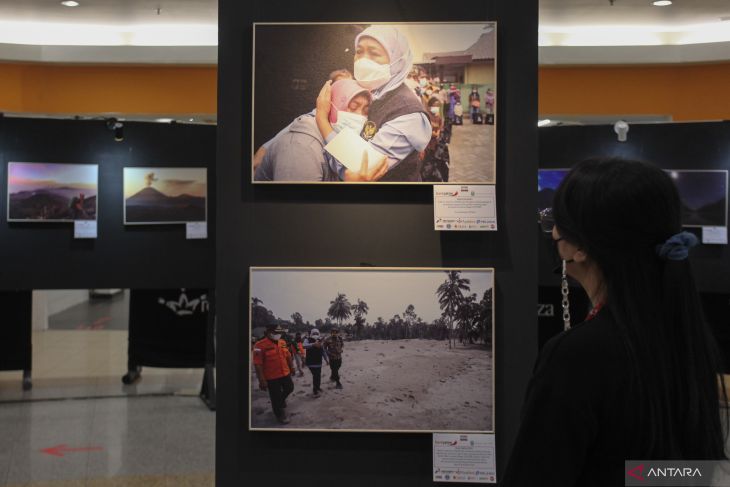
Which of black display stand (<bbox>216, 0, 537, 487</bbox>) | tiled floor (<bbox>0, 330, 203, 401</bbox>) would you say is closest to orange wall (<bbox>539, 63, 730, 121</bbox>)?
tiled floor (<bbox>0, 330, 203, 401</bbox>)

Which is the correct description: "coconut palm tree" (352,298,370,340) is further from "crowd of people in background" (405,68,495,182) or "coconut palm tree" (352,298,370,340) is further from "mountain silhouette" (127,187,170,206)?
"mountain silhouette" (127,187,170,206)

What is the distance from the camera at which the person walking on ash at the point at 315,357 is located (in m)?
2.44

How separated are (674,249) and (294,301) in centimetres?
153

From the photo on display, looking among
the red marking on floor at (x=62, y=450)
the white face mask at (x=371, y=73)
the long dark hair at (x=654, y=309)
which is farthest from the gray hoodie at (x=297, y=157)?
the red marking on floor at (x=62, y=450)

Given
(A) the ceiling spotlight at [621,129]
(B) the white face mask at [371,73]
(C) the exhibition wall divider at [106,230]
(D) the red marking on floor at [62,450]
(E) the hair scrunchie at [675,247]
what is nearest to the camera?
(E) the hair scrunchie at [675,247]

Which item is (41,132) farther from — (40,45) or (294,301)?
(294,301)

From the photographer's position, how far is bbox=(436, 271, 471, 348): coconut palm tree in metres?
2.44

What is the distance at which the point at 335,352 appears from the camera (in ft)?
8.04

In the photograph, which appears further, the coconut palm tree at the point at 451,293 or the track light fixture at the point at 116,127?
the track light fixture at the point at 116,127

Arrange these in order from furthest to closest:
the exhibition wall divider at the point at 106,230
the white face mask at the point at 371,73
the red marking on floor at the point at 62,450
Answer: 1. the exhibition wall divider at the point at 106,230
2. the red marking on floor at the point at 62,450
3. the white face mask at the point at 371,73

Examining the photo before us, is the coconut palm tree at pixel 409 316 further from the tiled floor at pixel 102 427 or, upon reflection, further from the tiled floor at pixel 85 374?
the tiled floor at pixel 85 374

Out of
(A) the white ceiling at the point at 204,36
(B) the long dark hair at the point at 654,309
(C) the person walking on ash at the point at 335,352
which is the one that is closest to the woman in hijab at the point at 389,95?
(C) the person walking on ash at the point at 335,352
